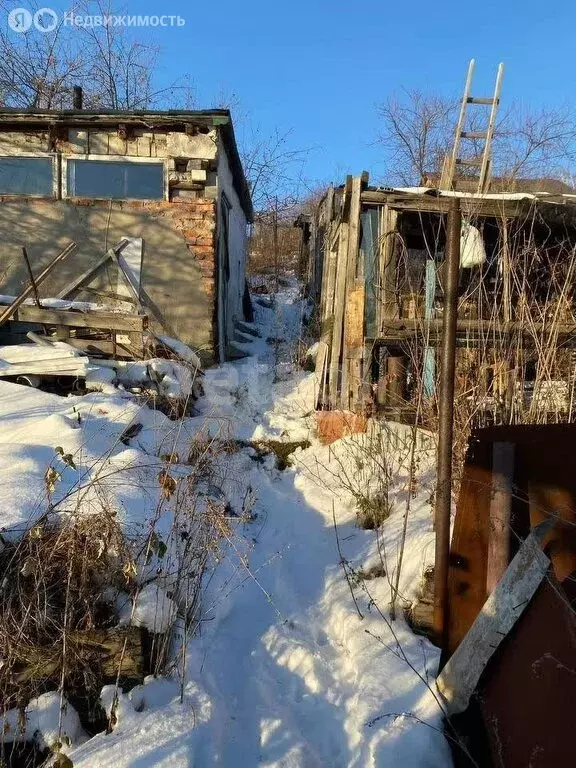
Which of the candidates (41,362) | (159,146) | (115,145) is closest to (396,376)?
(41,362)

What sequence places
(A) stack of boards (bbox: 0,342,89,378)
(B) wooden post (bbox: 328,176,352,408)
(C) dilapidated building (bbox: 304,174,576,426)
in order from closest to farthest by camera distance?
(C) dilapidated building (bbox: 304,174,576,426)
(A) stack of boards (bbox: 0,342,89,378)
(B) wooden post (bbox: 328,176,352,408)

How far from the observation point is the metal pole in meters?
2.44

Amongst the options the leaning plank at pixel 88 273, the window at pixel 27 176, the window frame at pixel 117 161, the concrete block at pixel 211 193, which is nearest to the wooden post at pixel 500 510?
the concrete block at pixel 211 193

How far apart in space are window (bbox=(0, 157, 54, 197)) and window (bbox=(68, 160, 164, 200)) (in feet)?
1.16

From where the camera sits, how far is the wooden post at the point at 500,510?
89.4 inches

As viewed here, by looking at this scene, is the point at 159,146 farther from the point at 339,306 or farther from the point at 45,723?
the point at 45,723

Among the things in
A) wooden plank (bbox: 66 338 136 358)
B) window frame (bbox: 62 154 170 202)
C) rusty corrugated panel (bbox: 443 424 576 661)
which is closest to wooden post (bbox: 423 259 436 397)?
rusty corrugated panel (bbox: 443 424 576 661)

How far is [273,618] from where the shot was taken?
309cm

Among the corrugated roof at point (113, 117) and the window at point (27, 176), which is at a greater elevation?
the corrugated roof at point (113, 117)

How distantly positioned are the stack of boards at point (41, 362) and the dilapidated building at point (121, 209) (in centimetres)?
246

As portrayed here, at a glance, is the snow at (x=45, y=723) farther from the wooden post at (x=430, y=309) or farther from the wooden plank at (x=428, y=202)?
the wooden plank at (x=428, y=202)

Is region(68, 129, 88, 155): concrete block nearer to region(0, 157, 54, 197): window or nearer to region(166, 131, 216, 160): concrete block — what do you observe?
region(0, 157, 54, 197): window

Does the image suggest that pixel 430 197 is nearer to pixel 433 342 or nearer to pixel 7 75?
pixel 433 342

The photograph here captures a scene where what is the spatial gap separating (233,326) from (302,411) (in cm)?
477
